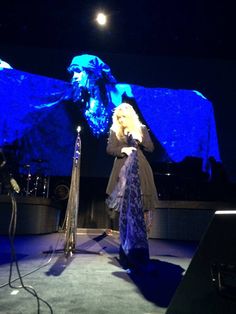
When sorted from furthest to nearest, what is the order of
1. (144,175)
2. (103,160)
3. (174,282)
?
1. (103,160)
2. (144,175)
3. (174,282)

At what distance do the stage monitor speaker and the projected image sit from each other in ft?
18.5

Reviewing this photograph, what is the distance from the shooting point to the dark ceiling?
596cm

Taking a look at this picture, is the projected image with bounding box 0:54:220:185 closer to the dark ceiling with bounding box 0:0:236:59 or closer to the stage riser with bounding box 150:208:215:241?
the dark ceiling with bounding box 0:0:236:59

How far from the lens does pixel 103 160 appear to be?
21.3ft

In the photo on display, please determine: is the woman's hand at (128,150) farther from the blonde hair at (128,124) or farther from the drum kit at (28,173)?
the drum kit at (28,173)

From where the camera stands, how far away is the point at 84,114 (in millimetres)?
6609

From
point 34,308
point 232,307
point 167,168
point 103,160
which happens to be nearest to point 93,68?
point 103,160

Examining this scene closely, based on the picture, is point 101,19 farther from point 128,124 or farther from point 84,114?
point 128,124

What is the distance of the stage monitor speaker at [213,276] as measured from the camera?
0.78 meters

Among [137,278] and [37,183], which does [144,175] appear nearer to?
[137,278]

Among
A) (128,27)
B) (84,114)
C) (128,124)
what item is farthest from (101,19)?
(128,124)

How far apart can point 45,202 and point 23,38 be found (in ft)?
12.1

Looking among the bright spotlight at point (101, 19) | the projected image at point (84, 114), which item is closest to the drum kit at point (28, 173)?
the projected image at point (84, 114)

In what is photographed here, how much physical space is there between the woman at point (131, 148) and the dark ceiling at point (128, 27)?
4.18m
